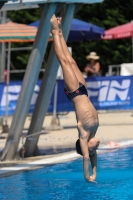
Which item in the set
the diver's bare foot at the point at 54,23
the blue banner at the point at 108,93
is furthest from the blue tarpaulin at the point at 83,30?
Result: the diver's bare foot at the point at 54,23

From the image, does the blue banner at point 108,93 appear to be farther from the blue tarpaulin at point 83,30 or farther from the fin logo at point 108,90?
the blue tarpaulin at point 83,30

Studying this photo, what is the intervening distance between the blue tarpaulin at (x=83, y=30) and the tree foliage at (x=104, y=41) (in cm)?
972

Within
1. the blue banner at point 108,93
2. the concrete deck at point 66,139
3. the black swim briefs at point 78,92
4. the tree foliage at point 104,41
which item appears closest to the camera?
the black swim briefs at point 78,92

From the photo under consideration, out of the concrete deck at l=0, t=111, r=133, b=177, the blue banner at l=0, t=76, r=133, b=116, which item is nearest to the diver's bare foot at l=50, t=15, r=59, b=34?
the concrete deck at l=0, t=111, r=133, b=177

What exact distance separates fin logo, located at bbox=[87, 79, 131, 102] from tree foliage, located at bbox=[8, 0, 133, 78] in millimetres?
11948

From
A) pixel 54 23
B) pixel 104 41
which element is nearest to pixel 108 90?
pixel 54 23

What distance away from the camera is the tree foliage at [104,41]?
29.7 m

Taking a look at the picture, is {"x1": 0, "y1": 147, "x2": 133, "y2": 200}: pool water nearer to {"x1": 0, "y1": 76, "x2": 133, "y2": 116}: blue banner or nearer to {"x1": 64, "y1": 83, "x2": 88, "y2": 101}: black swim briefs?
{"x1": 64, "y1": 83, "x2": 88, "y2": 101}: black swim briefs

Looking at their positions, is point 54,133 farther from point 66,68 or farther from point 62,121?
point 66,68

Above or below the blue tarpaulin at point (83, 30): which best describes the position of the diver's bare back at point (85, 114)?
above

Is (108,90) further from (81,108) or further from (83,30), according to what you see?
(81,108)

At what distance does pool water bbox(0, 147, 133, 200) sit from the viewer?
6.85 meters

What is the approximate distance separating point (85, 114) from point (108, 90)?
11.0m

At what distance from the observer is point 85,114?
21.4 feet
